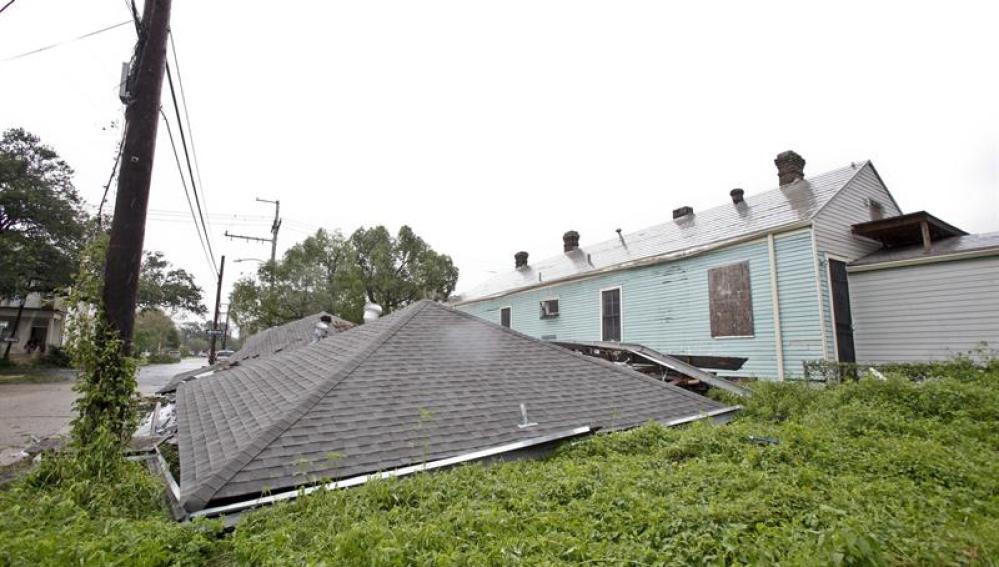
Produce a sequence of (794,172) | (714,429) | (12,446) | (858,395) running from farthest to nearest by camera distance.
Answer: (794,172) → (12,446) → (858,395) → (714,429)

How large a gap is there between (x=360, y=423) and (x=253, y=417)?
4.21 feet

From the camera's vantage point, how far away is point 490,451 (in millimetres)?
4496

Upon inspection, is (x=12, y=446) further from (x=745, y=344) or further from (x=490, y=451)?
(x=745, y=344)

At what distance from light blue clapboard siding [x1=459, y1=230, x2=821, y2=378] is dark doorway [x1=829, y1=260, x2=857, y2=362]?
0.76m

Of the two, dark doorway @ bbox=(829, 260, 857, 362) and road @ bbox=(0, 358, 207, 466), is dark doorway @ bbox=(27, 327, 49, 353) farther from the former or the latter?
dark doorway @ bbox=(829, 260, 857, 362)

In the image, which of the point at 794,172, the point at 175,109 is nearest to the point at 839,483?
the point at 175,109

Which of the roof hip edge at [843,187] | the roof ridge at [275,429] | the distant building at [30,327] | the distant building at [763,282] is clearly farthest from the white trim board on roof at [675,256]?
the distant building at [30,327]

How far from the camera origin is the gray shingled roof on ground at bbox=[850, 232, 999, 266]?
29.3ft

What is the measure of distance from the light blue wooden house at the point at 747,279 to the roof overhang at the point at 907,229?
30 cm

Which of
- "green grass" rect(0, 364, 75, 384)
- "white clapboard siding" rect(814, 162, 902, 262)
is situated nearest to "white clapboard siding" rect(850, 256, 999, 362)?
"white clapboard siding" rect(814, 162, 902, 262)

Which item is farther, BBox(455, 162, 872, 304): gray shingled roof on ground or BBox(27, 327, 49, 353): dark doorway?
BBox(27, 327, 49, 353): dark doorway

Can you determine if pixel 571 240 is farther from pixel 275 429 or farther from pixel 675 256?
pixel 275 429

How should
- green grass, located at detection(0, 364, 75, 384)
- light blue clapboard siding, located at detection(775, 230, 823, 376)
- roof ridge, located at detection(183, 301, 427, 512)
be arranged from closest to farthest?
roof ridge, located at detection(183, 301, 427, 512), light blue clapboard siding, located at detection(775, 230, 823, 376), green grass, located at detection(0, 364, 75, 384)

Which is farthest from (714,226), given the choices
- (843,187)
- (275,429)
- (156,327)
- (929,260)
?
(156,327)
